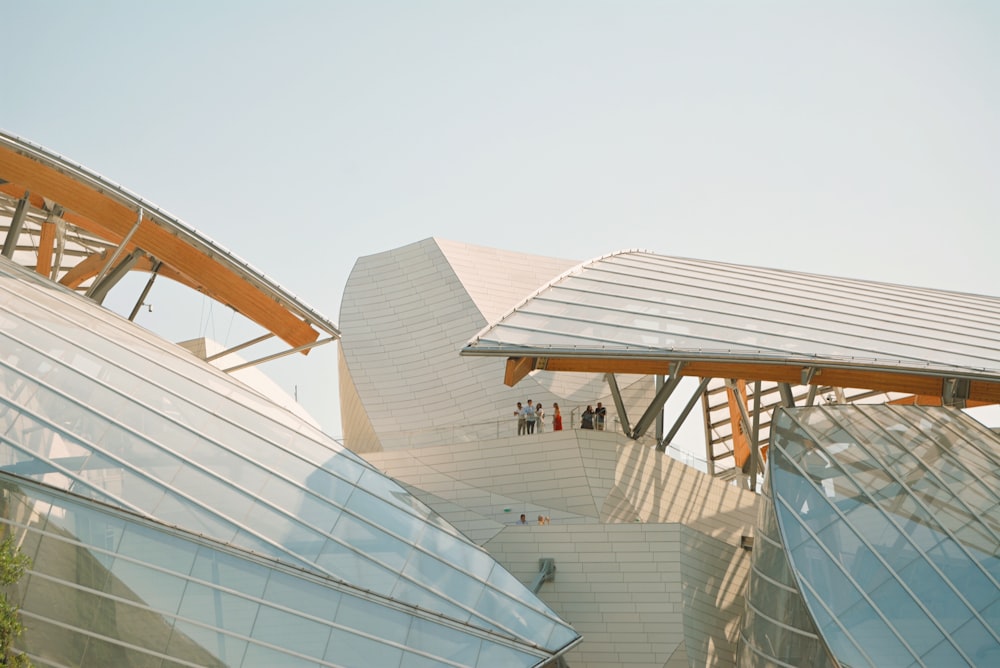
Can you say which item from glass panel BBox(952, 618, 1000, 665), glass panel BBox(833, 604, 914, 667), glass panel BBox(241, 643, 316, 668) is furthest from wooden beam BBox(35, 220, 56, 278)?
glass panel BBox(952, 618, 1000, 665)

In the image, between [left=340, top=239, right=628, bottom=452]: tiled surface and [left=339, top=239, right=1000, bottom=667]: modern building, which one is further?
[left=340, top=239, right=628, bottom=452]: tiled surface

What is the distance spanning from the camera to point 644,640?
78.9 ft

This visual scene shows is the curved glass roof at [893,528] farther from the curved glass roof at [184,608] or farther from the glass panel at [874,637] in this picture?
the curved glass roof at [184,608]

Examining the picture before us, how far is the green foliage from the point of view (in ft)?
51.0

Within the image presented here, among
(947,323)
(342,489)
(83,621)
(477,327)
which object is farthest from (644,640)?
(477,327)

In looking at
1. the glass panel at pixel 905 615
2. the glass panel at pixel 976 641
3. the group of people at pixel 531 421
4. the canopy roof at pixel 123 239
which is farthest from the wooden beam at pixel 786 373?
the canopy roof at pixel 123 239

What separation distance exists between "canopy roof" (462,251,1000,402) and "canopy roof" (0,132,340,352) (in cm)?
577

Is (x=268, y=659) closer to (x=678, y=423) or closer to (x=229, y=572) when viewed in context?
(x=229, y=572)

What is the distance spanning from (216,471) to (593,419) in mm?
12443

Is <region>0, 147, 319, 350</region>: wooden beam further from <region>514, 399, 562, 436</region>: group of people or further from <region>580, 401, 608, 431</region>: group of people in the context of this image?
<region>580, 401, 608, 431</region>: group of people

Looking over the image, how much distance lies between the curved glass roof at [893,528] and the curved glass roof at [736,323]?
1336mm

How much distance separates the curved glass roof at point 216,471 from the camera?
1794cm

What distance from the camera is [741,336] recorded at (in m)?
23.6

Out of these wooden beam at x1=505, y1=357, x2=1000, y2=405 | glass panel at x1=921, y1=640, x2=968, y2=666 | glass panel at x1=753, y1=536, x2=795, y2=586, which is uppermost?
wooden beam at x1=505, y1=357, x2=1000, y2=405
